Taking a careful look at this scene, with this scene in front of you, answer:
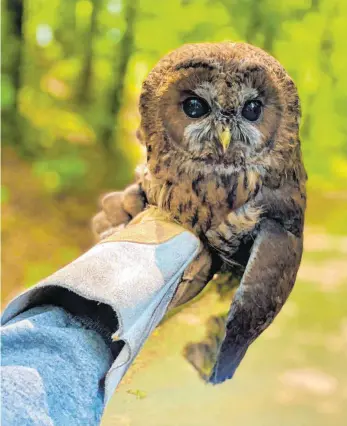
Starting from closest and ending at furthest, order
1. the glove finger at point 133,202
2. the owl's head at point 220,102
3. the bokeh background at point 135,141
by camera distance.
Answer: the owl's head at point 220,102 → the glove finger at point 133,202 → the bokeh background at point 135,141

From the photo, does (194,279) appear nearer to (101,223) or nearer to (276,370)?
(101,223)

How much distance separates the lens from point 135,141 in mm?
1963

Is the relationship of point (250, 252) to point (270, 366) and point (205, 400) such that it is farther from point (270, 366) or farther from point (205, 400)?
point (270, 366)

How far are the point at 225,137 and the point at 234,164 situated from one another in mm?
62

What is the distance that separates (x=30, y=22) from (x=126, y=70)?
0.40 m

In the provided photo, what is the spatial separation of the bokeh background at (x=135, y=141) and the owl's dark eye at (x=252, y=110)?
0.88 meters

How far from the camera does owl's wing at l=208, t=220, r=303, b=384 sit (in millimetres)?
840

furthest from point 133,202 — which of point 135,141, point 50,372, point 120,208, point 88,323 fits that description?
point 135,141

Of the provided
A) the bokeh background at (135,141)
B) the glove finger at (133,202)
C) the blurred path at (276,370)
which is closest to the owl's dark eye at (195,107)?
the glove finger at (133,202)

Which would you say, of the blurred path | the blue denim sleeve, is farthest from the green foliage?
the blue denim sleeve

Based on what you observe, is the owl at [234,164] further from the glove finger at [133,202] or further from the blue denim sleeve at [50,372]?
the blue denim sleeve at [50,372]

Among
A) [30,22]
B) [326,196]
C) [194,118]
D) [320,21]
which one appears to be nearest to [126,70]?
[30,22]

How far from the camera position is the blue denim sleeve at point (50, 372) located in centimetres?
56

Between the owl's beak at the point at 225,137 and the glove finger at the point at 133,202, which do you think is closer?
the owl's beak at the point at 225,137
